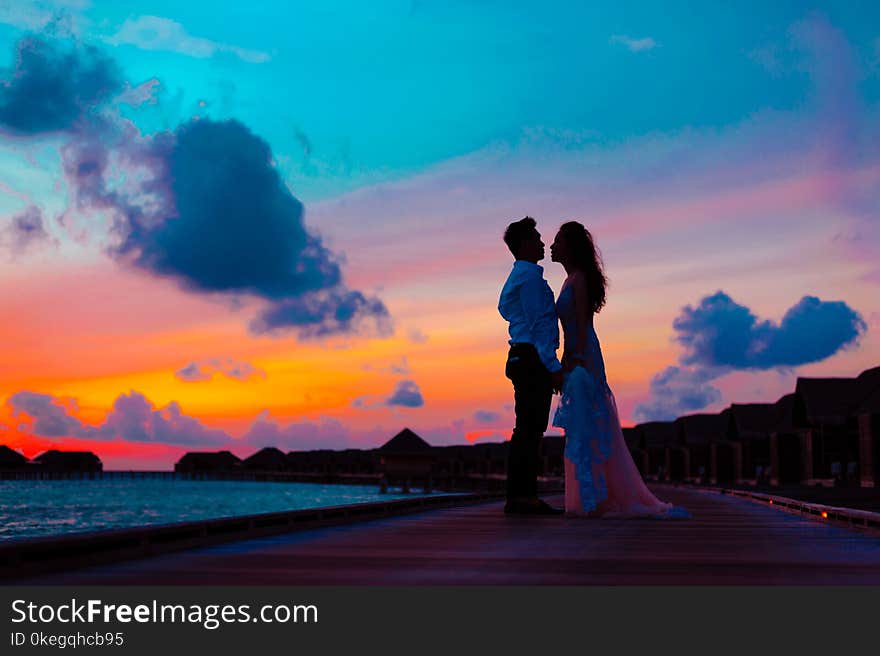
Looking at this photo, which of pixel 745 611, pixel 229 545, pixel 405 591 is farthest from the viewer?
pixel 229 545

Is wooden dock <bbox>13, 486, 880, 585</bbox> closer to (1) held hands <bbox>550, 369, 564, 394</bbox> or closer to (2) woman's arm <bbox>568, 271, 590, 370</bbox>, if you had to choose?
(1) held hands <bbox>550, 369, 564, 394</bbox>

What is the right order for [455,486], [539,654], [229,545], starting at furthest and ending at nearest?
1. [455,486]
2. [229,545]
3. [539,654]

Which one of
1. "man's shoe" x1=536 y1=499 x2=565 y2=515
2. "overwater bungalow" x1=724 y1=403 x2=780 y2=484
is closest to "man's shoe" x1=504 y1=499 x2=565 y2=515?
"man's shoe" x1=536 y1=499 x2=565 y2=515

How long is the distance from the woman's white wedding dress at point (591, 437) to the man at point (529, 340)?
0.66ft

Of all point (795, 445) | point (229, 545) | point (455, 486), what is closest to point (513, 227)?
point (229, 545)

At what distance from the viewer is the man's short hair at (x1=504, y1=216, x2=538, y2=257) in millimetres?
10727

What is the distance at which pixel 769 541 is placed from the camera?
834cm

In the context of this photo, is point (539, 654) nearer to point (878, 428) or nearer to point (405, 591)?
point (405, 591)

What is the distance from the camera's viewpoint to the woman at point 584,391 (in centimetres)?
1038

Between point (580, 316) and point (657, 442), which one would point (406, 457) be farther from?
point (580, 316)

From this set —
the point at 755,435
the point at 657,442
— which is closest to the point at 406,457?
the point at 657,442

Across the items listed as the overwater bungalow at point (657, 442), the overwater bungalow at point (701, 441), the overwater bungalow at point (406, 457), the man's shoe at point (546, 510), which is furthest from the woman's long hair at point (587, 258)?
the overwater bungalow at point (406, 457)

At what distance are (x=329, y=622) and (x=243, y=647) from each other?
1.43ft

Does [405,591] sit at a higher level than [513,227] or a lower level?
lower
